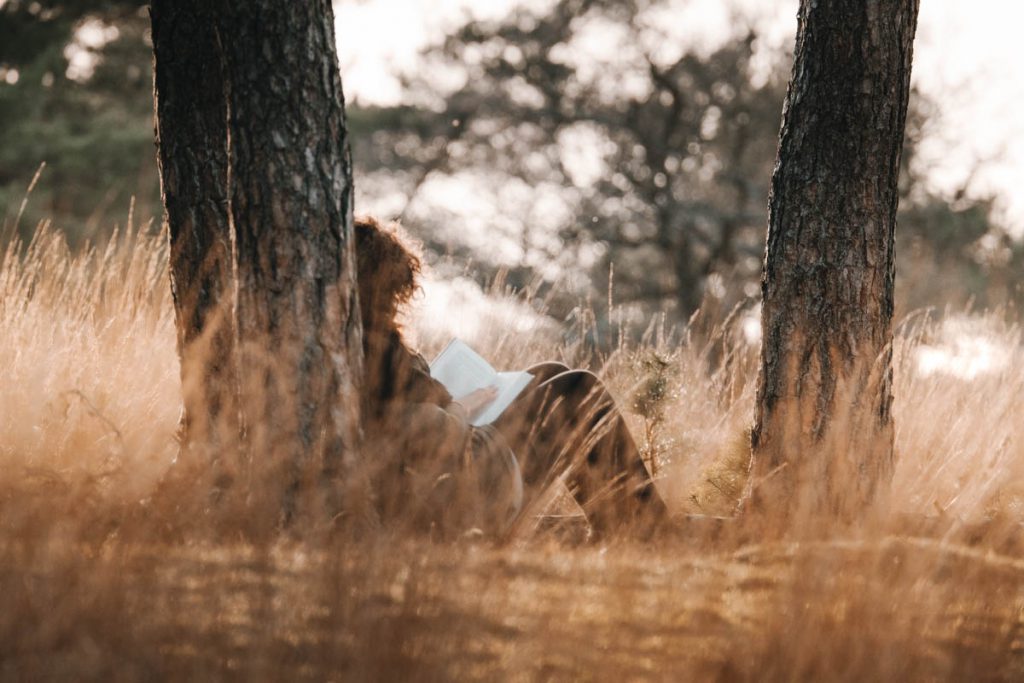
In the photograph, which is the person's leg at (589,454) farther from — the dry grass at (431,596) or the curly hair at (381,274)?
the curly hair at (381,274)

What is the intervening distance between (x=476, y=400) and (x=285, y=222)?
100 cm

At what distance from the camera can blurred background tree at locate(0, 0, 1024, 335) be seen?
42.2 ft

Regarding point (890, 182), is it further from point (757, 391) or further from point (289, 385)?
point (289, 385)

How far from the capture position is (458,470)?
2.70 meters

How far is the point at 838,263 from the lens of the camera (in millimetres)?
3076

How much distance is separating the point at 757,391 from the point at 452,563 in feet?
5.12

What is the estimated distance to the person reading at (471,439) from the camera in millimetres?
2631

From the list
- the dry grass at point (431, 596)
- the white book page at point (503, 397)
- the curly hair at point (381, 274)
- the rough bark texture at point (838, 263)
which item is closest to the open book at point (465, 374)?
the white book page at point (503, 397)

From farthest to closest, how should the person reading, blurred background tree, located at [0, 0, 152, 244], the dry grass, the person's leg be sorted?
1. blurred background tree, located at [0, 0, 152, 244]
2. the person's leg
3. the person reading
4. the dry grass

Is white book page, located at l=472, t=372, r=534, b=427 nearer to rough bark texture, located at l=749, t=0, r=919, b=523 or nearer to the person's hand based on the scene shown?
the person's hand

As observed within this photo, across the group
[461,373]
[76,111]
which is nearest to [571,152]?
[76,111]

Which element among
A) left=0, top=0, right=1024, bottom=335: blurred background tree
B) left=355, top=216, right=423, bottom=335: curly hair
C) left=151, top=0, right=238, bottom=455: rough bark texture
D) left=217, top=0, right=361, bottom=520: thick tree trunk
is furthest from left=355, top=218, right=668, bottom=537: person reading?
left=0, top=0, right=1024, bottom=335: blurred background tree

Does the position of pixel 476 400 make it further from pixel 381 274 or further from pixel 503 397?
pixel 381 274

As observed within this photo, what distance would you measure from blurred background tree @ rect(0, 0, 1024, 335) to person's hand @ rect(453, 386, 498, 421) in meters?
9.34
